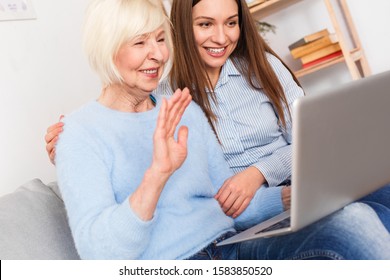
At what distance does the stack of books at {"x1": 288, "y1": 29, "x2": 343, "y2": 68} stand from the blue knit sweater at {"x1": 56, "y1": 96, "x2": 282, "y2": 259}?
1.55 meters

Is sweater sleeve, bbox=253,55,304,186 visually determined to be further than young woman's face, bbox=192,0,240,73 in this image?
No

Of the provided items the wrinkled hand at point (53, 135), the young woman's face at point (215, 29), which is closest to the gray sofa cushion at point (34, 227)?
the wrinkled hand at point (53, 135)

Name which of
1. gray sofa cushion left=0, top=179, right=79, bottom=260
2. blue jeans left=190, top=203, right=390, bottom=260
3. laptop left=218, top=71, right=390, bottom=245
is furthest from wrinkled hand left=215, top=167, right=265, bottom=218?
gray sofa cushion left=0, top=179, right=79, bottom=260

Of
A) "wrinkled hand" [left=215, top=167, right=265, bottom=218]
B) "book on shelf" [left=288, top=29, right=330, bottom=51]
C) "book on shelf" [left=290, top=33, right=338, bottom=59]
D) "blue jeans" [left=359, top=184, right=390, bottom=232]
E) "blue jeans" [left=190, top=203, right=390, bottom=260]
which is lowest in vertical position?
"blue jeans" [left=359, top=184, right=390, bottom=232]

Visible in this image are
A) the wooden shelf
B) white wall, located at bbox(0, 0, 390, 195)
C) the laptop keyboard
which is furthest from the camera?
the wooden shelf

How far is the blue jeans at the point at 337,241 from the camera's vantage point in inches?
39.7

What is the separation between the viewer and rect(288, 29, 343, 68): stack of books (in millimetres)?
2762

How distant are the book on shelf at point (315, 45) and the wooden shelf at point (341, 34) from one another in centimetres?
6

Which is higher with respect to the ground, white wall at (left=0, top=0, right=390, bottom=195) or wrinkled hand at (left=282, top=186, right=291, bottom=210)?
white wall at (left=0, top=0, right=390, bottom=195)

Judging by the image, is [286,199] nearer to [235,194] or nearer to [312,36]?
[235,194]

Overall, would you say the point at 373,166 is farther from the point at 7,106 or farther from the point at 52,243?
the point at 7,106

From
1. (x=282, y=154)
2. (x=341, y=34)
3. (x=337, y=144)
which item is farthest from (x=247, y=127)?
(x=341, y=34)

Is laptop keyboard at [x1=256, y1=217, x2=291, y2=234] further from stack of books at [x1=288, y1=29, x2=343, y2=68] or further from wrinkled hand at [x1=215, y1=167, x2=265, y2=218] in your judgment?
stack of books at [x1=288, y1=29, x2=343, y2=68]
